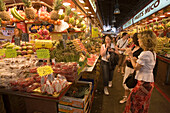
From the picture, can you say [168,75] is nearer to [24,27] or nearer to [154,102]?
[154,102]

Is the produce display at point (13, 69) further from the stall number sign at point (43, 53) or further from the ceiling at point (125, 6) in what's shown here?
the ceiling at point (125, 6)

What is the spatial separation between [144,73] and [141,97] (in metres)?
0.47

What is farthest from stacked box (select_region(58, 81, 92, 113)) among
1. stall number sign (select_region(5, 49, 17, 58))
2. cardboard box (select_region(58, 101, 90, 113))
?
stall number sign (select_region(5, 49, 17, 58))

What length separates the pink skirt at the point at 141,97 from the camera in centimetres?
203

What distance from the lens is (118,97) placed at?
3.48 meters

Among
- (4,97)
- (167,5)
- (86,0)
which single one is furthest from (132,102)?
(167,5)

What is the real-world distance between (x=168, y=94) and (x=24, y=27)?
7.46 m

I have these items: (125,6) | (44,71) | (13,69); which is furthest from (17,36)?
(125,6)

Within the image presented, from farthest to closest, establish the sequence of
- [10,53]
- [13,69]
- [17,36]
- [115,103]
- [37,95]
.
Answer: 1. [115,103]
2. [17,36]
3. [10,53]
4. [13,69]
5. [37,95]

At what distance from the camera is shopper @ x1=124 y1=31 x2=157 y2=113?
1.94 m

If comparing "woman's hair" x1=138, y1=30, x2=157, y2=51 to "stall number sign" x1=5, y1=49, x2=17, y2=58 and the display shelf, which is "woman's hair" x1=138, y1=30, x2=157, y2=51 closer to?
the display shelf

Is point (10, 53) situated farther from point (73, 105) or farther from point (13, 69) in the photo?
point (73, 105)

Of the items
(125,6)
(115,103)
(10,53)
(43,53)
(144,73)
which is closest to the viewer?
(43,53)

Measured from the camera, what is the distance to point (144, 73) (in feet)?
6.59
